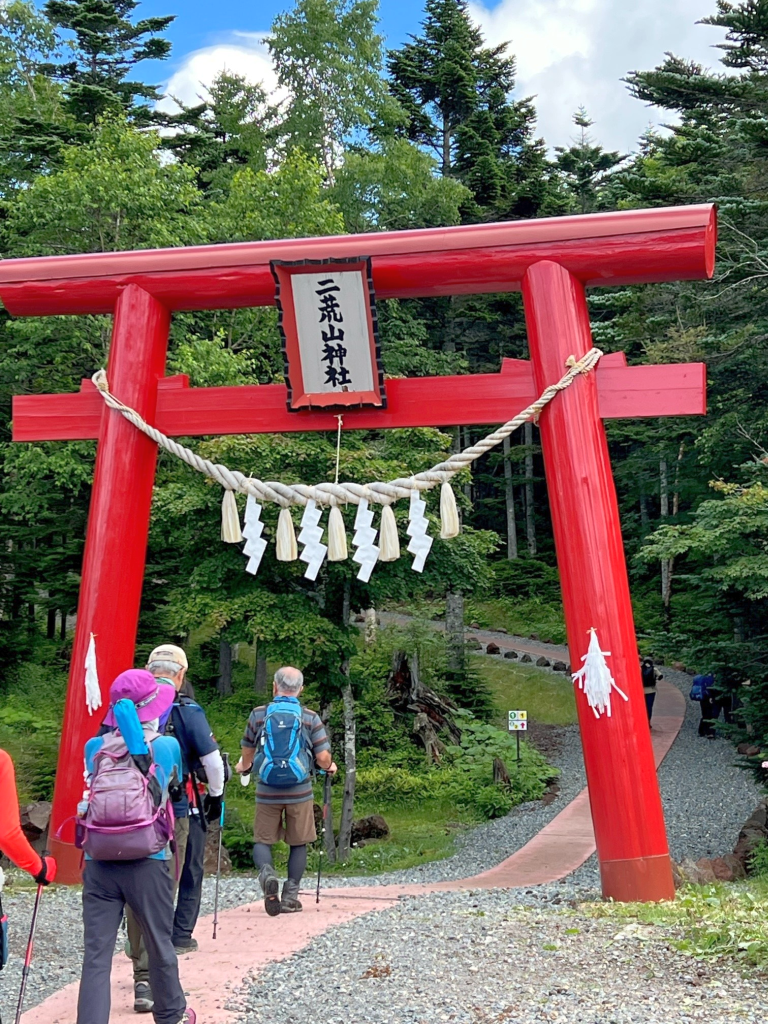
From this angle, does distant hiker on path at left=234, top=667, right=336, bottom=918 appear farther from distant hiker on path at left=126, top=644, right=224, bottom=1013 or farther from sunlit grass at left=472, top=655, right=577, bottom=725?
sunlit grass at left=472, top=655, right=577, bottom=725

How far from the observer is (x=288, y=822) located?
21.5 feet

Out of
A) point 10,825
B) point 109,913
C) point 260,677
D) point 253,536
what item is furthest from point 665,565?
point 10,825

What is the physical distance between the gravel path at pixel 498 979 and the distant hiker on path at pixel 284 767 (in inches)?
25.0

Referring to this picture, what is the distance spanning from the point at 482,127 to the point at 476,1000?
88.3 ft

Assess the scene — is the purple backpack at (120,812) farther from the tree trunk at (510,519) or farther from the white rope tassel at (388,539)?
the tree trunk at (510,519)

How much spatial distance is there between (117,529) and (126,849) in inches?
180

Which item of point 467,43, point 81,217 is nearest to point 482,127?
point 467,43

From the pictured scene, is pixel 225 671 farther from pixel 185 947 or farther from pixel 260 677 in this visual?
pixel 185 947

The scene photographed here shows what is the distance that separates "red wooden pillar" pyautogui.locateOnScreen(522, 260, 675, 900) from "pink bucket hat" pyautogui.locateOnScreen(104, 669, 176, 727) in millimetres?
3779

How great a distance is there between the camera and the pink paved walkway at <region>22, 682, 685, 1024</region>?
473 centimetres

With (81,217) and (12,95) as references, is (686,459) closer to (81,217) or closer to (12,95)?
(81,217)


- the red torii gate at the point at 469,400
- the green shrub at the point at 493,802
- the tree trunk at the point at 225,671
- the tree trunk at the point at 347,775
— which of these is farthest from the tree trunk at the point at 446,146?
the red torii gate at the point at 469,400

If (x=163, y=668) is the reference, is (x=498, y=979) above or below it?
below

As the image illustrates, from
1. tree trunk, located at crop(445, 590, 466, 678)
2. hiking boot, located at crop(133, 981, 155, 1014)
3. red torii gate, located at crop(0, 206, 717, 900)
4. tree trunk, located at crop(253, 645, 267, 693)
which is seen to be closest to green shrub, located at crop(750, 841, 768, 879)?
red torii gate, located at crop(0, 206, 717, 900)
